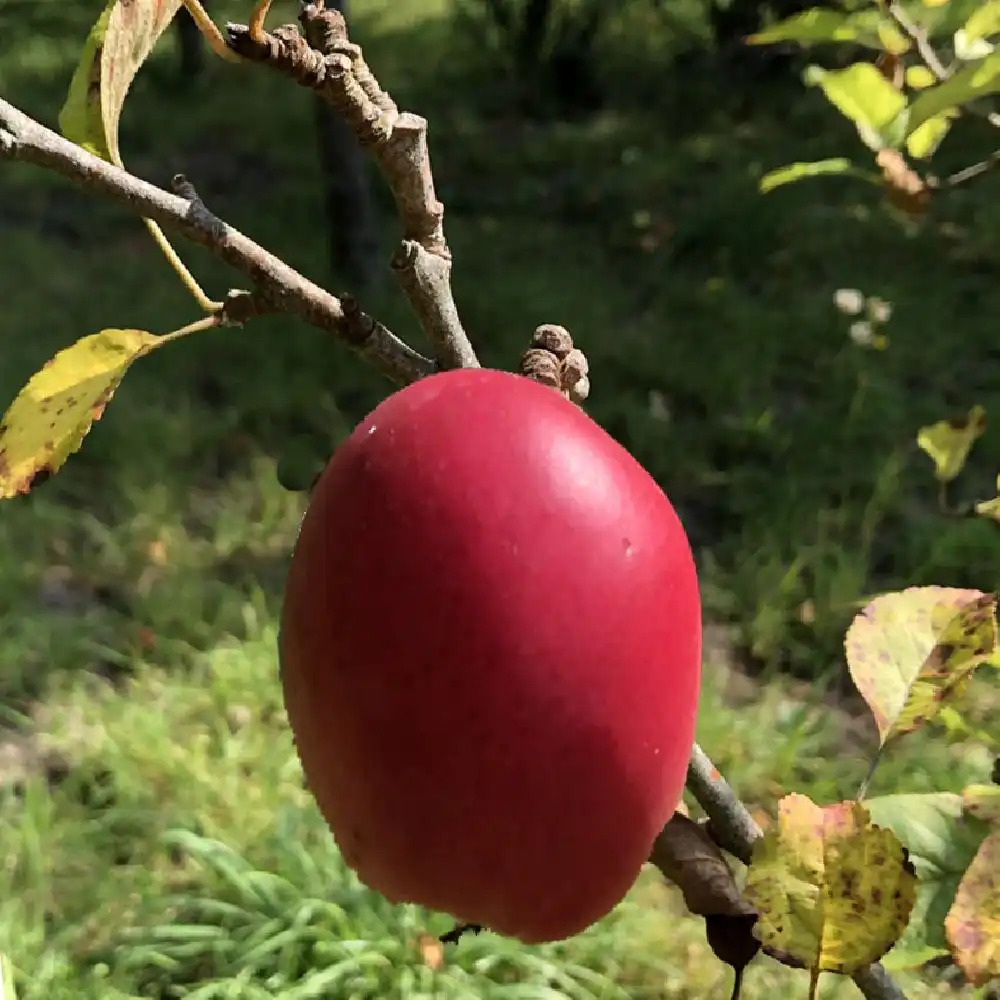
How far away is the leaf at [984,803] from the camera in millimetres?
503

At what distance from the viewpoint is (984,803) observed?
51cm

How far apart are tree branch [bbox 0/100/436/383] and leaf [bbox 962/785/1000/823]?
1.06 feet

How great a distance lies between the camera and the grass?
4.25ft

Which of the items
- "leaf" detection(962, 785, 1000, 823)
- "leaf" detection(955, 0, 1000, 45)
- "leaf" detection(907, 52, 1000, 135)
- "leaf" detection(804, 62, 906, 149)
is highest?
"leaf" detection(955, 0, 1000, 45)

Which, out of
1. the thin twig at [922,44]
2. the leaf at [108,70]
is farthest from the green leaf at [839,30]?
the leaf at [108,70]

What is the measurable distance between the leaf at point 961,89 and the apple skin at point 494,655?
0.34 meters

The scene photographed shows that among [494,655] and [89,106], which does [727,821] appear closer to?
[494,655]

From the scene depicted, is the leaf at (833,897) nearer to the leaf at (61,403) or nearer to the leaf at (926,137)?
the leaf at (61,403)

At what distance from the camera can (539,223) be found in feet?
10.5

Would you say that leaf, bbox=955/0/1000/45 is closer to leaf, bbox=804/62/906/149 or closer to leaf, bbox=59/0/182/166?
leaf, bbox=804/62/906/149

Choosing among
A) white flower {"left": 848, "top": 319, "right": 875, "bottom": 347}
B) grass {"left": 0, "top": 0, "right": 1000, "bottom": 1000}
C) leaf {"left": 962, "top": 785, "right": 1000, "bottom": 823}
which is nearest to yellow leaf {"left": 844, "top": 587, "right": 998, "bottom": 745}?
leaf {"left": 962, "top": 785, "right": 1000, "bottom": 823}

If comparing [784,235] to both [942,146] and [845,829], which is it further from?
[845,829]

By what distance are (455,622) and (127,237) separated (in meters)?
3.17

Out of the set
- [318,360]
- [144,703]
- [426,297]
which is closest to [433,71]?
[318,360]
